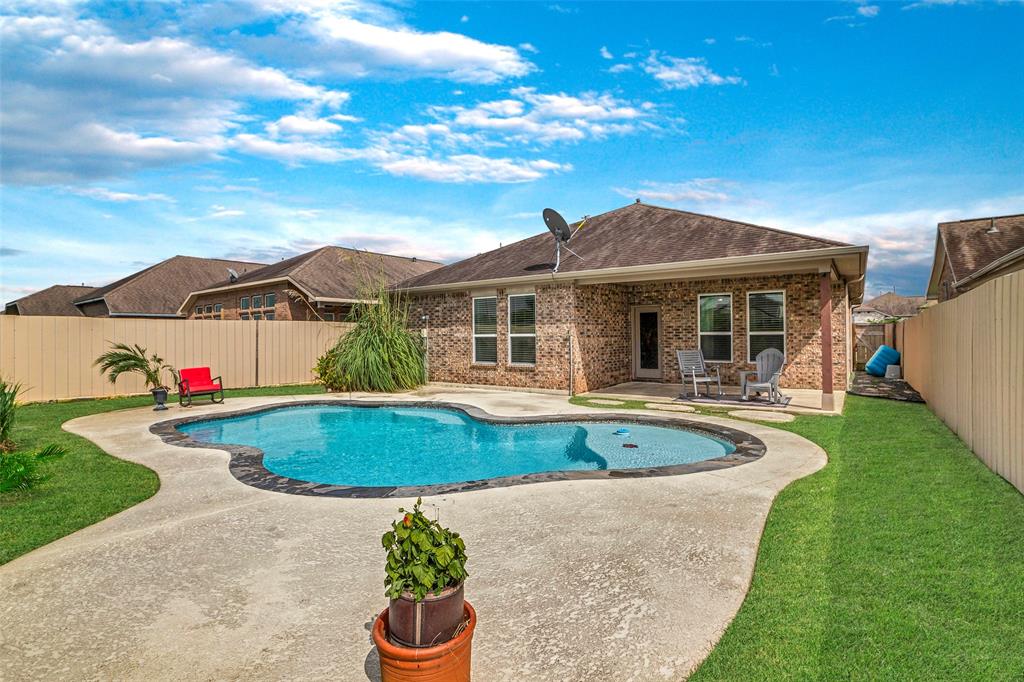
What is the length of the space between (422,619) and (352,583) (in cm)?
137

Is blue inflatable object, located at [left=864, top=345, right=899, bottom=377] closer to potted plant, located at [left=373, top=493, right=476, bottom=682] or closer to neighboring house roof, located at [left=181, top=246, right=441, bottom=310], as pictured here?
neighboring house roof, located at [left=181, top=246, right=441, bottom=310]

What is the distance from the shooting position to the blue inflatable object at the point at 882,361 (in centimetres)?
1741

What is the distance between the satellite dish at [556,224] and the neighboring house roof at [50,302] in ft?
104

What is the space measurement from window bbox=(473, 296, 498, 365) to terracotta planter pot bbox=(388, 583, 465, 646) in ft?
39.2

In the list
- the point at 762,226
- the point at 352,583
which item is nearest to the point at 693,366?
the point at 762,226

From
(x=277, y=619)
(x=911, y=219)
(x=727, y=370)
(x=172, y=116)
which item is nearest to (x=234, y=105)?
(x=172, y=116)

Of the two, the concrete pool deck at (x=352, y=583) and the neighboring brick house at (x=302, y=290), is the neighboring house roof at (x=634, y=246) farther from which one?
the concrete pool deck at (x=352, y=583)

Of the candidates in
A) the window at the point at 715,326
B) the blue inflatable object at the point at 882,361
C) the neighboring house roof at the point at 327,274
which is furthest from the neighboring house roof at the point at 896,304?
the neighboring house roof at the point at 327,274

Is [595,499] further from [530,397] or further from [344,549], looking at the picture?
[530,397]

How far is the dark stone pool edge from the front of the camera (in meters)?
5.03

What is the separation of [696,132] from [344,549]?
1385cm

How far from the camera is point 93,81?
8.00 metres

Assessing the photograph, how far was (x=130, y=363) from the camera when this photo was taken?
12.0 metres

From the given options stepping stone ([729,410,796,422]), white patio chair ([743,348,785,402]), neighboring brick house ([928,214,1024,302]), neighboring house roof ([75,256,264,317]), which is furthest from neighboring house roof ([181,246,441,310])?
neighboring brick house ([928,214,1024,302])
